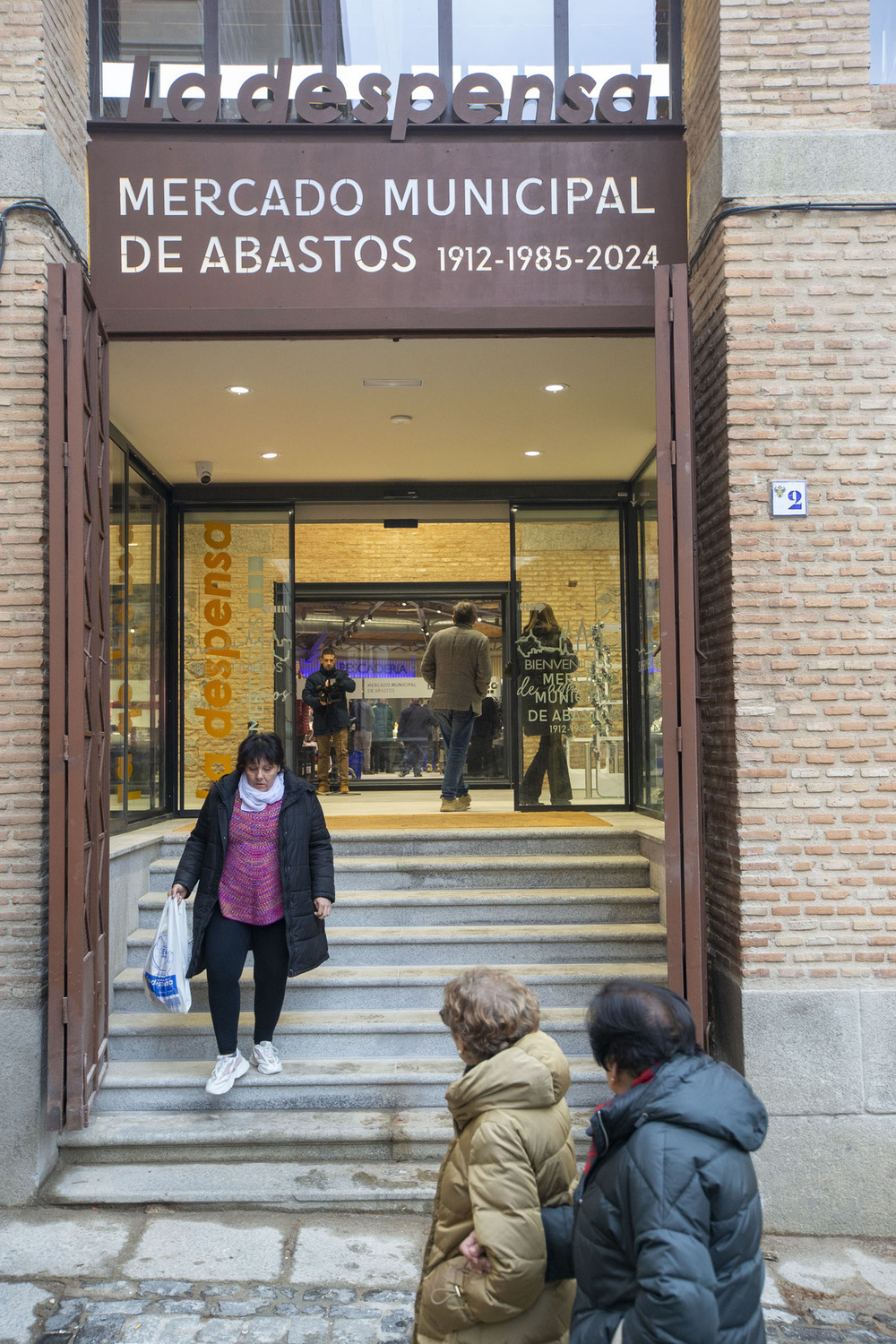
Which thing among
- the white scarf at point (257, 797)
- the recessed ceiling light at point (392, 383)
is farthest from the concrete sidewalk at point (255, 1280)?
the recessed ceiling light at point (392, 383)

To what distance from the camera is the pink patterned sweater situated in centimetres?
514

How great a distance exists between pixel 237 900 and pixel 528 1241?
3.08 metres

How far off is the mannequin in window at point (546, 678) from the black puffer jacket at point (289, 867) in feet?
14.1

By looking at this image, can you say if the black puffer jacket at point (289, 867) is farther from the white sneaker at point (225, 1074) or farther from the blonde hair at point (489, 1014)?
the blonde hair at point (489, 1014)

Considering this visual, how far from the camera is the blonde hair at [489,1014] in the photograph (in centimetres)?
252

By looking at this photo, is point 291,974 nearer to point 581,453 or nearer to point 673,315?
point 673,315

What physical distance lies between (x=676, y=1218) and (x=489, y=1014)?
0.65m

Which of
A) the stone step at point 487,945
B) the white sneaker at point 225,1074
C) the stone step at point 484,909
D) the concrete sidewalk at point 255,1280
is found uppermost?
the stone step at point 484,909

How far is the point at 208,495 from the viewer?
9523mm

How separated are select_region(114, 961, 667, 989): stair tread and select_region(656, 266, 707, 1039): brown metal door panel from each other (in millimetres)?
1148

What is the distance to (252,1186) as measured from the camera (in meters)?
4.72

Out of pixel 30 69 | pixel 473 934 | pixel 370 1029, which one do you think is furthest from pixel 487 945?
pixel 30 69

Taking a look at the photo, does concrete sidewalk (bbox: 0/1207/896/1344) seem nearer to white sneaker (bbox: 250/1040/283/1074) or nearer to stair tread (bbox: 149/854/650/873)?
white sneaker (bbox: 250/1040/283/1074)

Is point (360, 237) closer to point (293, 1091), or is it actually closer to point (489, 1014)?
point (489, 1014)
